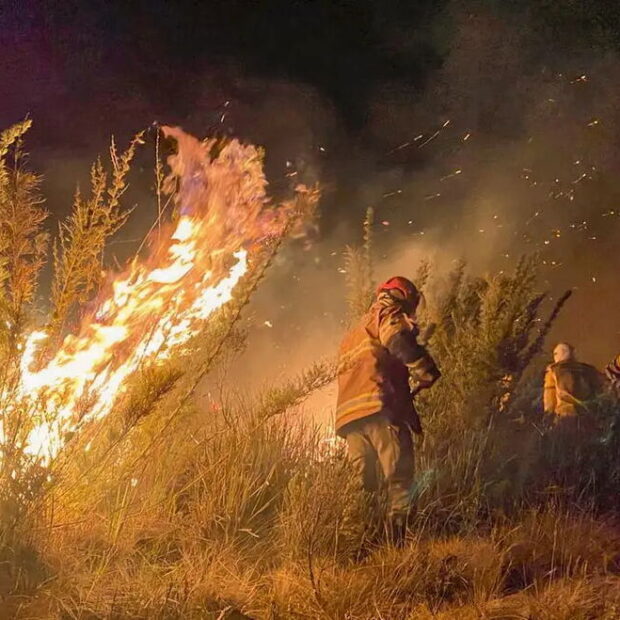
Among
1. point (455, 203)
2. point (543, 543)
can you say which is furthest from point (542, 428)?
point (455, 203)

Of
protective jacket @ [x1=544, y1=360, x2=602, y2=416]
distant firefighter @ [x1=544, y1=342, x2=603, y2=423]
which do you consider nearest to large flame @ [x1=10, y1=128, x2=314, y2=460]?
distant firefighter @ [x1=544, y1=342, x2=603, y2=423]

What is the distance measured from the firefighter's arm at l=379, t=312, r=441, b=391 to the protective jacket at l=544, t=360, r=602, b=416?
10.9ft

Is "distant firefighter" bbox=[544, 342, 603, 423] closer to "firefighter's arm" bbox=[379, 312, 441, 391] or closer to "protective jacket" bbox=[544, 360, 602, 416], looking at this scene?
"protective jacket" bbox=[544, 360, 602, 416]

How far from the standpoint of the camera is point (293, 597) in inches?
120

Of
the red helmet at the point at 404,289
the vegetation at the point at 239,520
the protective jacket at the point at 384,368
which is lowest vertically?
the vegetation at the point at 239,520

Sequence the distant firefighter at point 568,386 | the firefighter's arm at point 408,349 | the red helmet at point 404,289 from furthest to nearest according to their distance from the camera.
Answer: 1. the distant firefighter at point 568,386
2. the red helmet at point 404,289
3. the firefighter's arm at point 408,349

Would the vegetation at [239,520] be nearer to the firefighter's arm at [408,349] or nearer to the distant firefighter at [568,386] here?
the firefighter's arm at [408,349]

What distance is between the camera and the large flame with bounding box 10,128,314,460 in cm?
366

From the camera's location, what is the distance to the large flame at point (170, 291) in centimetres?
366

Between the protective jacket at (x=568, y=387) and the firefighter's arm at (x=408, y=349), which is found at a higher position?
the firefighter's arm at (x=408, y=349)

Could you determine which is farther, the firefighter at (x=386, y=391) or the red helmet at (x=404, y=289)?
the red helmet at (x=404, y=289)

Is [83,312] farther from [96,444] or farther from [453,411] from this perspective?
[453,411]

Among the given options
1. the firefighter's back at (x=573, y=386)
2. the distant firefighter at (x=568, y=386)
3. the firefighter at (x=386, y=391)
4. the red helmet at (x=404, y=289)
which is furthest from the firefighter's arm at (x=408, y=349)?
the firefighter's back at (x=573, y=386)

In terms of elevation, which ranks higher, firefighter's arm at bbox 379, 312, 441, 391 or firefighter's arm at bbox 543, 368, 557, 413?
firefighter's arm at bbox 379, 312, 441, 391
